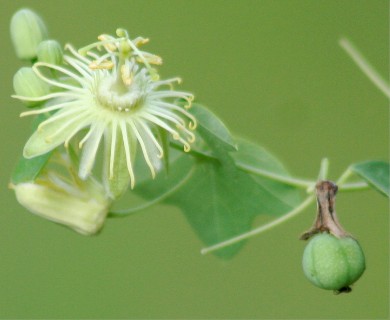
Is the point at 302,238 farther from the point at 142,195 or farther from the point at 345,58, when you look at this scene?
the point at 345,58

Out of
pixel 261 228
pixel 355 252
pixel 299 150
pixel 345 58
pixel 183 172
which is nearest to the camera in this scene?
pixel 355 252

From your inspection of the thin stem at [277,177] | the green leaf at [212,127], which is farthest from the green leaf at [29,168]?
the thin stem at [277,177]

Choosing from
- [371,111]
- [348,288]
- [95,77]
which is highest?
[371,111]

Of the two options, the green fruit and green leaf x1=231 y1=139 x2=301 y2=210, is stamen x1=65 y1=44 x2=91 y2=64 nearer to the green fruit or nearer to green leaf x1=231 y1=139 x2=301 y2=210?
green leaf x1=231 y1=139 x2=301 y2=210

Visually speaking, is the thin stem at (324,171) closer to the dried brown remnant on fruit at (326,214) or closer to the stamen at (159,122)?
the dried brown remnant on fruit at (326,214)

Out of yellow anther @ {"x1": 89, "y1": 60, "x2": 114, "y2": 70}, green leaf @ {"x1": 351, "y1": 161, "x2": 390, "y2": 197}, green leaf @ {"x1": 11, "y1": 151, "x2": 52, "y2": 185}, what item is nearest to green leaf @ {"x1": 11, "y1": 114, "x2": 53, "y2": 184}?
green leaf @ {"x1": 11, "y1": 151, "x2": 52, "y2": 185}

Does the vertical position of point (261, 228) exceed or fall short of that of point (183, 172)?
it falls short

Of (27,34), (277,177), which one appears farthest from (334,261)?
(27,34)

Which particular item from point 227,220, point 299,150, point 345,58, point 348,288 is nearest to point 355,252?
point 348,288
